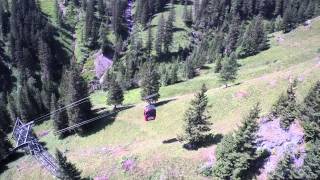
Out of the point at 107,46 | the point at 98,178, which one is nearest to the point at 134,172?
the point at 98,178

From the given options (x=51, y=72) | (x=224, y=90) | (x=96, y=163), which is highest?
(x=224, y=90)

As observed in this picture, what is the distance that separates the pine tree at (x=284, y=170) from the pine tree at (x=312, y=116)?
541cm

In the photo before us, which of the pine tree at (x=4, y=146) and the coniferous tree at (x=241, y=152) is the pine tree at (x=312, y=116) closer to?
the coniferous tree at (x=241, y=152)

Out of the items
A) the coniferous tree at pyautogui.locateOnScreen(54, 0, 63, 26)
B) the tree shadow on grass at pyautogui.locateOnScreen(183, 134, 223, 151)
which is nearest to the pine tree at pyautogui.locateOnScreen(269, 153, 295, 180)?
the tree shadow on grass at pyautogui.locateOnScreen(183, 134, 223, 151)

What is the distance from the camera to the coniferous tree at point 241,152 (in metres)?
49.3

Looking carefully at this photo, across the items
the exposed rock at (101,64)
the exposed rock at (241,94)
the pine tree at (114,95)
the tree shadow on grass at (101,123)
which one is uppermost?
the exposed rock at (241,94)

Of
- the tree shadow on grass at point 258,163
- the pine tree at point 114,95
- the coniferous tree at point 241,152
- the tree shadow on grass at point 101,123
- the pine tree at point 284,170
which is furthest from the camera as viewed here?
the pine tree at point 114,95

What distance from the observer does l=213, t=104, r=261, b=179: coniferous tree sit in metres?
49.3

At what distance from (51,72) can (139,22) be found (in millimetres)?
60083

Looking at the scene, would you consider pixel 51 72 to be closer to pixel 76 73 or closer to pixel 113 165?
pixel 76 73

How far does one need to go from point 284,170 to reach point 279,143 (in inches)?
270

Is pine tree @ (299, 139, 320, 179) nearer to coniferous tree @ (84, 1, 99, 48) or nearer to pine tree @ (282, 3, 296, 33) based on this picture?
pine tree @ (282, 3, 296, 33)

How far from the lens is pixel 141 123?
275 ft

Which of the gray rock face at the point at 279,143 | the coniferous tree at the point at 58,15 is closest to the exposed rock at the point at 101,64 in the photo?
the coniferous tree at the point at 58,15
